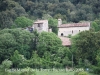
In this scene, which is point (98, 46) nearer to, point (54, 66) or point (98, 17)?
point (54, 66)

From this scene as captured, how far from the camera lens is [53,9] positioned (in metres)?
54.5

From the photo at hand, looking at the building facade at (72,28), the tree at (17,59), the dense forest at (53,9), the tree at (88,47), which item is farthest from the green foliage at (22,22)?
the tree at (88,47)

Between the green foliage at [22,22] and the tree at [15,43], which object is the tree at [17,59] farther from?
the green foliage at [22,22]

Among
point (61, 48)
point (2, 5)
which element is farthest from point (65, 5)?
point (61, 48)

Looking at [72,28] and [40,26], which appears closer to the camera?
[40,26]

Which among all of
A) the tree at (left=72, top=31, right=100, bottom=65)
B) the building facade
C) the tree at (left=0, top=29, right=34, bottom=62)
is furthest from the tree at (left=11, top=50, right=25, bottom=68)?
the building facade

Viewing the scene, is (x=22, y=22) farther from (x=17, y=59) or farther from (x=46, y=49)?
(x=17, y=59)

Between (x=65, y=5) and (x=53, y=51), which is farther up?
(x=65, y=5)

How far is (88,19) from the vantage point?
5016 cm

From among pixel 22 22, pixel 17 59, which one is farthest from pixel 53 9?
pixel 17 59

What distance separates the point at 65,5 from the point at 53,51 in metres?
20.1

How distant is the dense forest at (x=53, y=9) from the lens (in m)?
47.8

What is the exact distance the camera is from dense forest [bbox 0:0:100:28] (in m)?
47.8

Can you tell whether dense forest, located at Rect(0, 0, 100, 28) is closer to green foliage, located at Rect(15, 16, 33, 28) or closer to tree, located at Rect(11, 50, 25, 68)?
green foliage, located at Rect(15, 16, 33, 28)
